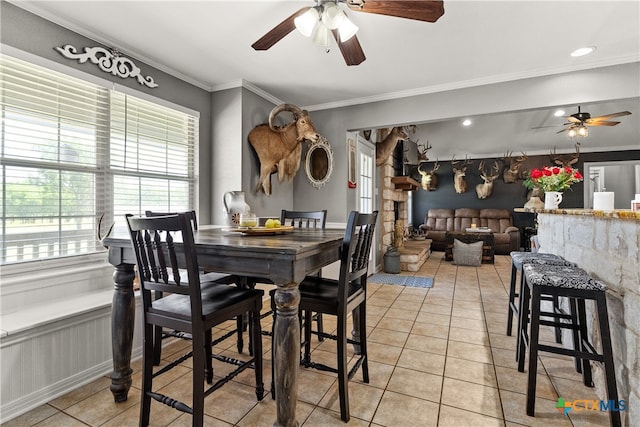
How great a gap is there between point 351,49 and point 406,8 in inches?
21.5

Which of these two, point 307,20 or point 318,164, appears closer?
point 307,20

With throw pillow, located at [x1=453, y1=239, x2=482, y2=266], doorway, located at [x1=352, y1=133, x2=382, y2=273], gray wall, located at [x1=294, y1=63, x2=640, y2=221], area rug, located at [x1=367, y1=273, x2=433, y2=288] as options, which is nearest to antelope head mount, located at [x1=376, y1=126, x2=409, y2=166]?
doorway, located at [x1=352, y1=133, x2=382, y2=273]

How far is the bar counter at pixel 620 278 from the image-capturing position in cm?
149

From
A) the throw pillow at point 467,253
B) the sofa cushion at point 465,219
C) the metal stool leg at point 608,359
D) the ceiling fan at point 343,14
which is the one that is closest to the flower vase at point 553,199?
the metal stool leg at point 608,359

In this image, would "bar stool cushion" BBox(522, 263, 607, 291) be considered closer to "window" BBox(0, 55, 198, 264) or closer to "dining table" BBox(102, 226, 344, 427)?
"dining table" BBox(102, 226, 344, 427)

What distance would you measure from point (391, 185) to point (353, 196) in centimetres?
189

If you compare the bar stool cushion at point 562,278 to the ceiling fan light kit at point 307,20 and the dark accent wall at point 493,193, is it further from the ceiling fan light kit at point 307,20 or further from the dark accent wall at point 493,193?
the dark accent wall at point 493,193

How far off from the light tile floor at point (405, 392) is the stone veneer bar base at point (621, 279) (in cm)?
25

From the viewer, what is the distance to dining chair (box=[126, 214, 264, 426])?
141 cm

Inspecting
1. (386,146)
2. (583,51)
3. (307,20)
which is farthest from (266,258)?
(386,146)

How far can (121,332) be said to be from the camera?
5.94 feet

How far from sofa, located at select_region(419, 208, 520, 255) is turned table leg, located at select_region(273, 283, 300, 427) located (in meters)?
7.04

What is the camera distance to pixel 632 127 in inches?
254

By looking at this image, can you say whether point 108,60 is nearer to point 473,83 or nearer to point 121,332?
point 121,332
